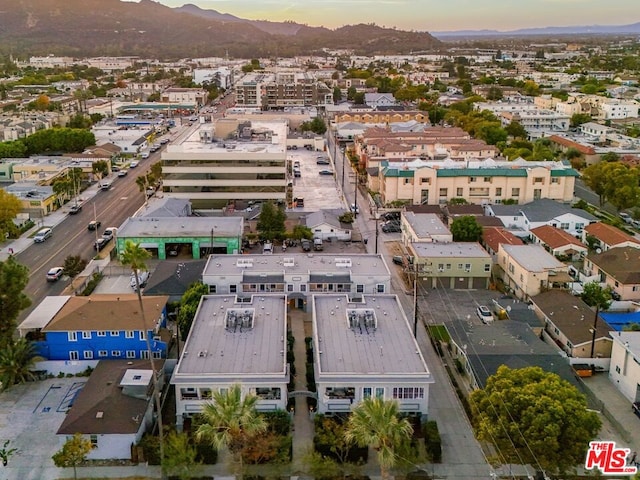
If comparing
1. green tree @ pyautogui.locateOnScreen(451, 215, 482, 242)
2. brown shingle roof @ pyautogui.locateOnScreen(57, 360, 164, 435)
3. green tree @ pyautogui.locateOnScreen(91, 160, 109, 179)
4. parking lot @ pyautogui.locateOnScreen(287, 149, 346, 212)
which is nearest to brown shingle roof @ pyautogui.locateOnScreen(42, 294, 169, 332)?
brown shingle roof @ pyautogui.locateOnScreen(57, 360, 164, 435)

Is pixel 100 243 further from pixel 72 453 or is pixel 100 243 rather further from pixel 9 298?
pixel 72 453

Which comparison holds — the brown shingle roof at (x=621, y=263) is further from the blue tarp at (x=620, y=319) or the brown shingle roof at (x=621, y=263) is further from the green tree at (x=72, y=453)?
the green tree at (x=72, y=453)

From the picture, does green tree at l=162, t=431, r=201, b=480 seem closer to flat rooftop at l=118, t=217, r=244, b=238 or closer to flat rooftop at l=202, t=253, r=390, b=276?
flat rooftop at l=202, t=253, r=390, b=276

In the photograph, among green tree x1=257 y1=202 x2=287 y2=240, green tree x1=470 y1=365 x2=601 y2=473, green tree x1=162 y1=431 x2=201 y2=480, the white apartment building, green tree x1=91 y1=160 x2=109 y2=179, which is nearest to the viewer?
green tree x1=470 y1=365 x2=601 y2=473

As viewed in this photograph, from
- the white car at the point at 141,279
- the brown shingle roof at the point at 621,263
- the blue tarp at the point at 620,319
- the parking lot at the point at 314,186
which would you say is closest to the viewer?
the blue tarp at the point at 620,319

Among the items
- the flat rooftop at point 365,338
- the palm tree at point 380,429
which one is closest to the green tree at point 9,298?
the flat rooftop at point 365,338

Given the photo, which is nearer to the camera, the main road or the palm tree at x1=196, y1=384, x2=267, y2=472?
the palm tree at x1=196, y1=384, x2=267, y2=472

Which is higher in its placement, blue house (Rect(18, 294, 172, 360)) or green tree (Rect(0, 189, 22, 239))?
green tree (Rect(0, 189, 22, 239))
